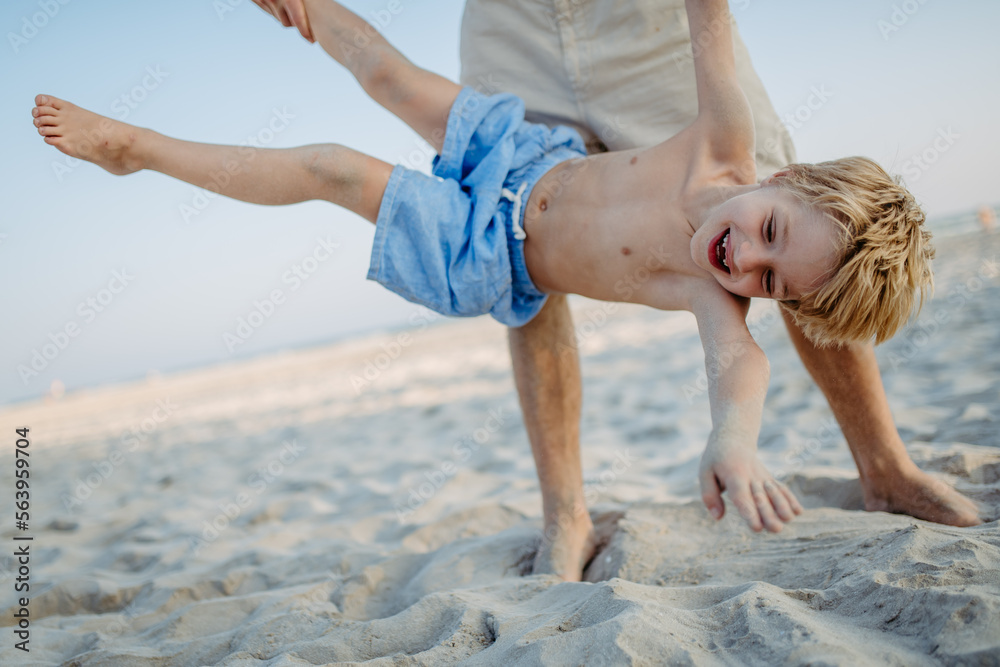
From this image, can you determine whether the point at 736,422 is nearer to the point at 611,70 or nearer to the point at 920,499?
the point at 920,499

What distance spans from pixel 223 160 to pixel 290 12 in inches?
31.2

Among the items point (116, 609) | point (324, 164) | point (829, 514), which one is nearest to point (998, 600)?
point (829, 514)

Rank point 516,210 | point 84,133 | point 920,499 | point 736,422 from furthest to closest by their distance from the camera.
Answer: point 516,210
point 84,133
point 920,499
point 736,422

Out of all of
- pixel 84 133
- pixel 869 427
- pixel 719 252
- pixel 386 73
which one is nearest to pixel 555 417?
pixel 719 252

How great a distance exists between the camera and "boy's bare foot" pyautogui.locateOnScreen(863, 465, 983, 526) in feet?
5.60

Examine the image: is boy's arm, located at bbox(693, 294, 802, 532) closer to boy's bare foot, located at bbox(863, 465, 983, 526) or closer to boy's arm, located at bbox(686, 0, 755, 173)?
boy's arm, located at bbox(686, 0, 755, 173)

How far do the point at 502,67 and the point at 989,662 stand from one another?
2227mm

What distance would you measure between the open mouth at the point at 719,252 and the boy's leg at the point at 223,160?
3.29ft

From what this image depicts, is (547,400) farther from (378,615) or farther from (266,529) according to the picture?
(266,529)

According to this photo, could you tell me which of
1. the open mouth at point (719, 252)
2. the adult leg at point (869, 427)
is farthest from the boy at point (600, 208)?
the adult leg at point (869, 427)

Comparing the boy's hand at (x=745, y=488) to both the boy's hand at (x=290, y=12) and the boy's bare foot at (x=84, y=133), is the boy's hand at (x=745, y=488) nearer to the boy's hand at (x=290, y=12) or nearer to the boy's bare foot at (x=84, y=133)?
the boy's bare foot at (x=84, y=133)

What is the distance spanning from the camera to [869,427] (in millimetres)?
1948

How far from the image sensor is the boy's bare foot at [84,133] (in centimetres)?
192

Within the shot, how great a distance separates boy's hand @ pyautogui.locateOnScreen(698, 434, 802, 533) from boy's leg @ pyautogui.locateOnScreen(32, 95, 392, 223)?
1.28m
